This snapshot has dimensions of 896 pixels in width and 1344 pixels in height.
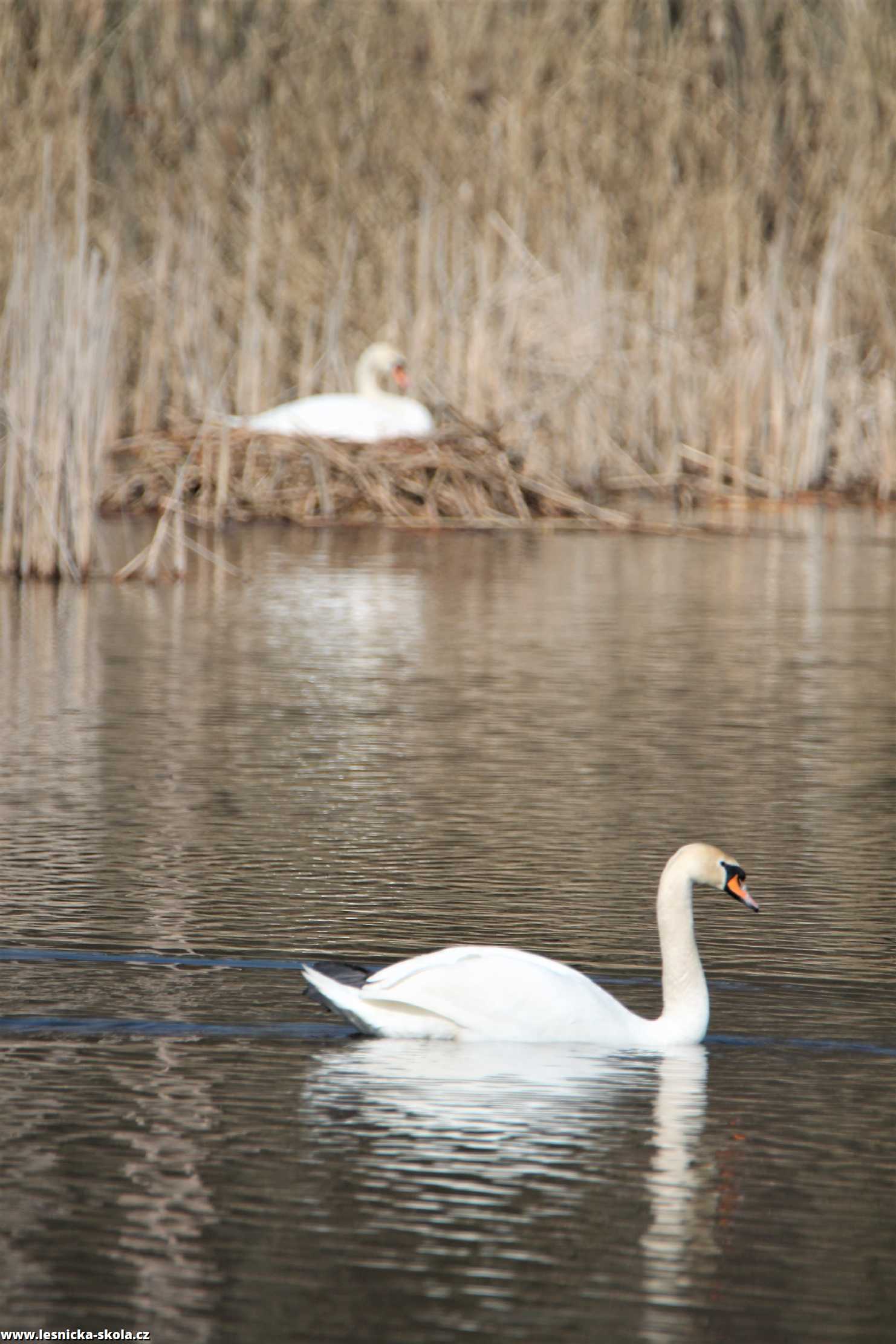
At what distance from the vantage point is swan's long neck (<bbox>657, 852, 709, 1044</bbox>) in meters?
4.65

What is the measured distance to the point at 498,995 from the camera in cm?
457

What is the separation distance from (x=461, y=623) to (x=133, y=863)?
206 inches

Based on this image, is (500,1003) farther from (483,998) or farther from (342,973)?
(342,973)

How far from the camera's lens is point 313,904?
5750 millimetres

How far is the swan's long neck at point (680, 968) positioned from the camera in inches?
183

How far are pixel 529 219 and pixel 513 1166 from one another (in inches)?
→ 577

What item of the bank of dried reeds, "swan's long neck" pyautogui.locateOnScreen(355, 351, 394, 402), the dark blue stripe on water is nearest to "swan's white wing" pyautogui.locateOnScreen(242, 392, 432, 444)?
"swan's long neck" pyautogui.locateOnScreen(355, 351, 394, 402)

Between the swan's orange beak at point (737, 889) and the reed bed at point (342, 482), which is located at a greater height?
the reed bed at point (342, 482)

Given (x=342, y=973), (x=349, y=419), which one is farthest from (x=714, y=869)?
(x=349, y=419)

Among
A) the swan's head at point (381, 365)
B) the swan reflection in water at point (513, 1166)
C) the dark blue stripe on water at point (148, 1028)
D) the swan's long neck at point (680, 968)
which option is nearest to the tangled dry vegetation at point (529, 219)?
the swan's head at point (381, 365)

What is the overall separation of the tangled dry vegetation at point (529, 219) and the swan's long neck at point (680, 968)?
38.2ft

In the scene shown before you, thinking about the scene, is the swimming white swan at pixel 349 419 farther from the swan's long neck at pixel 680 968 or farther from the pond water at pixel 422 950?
the swan's long neck at pixel 680 968

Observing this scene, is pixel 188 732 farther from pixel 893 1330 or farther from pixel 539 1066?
pixel 893 1330

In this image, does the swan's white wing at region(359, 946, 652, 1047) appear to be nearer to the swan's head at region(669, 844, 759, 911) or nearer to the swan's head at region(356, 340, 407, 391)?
the swan's head at region(669, 844, 759, 911)
